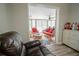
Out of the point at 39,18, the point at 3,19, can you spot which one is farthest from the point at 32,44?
the point at 3,19

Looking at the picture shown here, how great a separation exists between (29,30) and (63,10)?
81 cm

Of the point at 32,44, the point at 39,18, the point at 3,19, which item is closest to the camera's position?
the point at 3,19

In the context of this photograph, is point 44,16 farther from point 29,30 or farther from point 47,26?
point 29,30

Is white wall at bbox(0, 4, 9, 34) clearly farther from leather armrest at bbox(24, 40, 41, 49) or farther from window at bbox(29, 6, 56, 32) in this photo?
leather armrest at bbox(24, 40, 41, 49)

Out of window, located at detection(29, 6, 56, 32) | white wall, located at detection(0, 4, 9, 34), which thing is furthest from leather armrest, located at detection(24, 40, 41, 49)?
white wall, located at detection(0, 4, 9, 34)

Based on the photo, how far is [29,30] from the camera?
1641 millimetres

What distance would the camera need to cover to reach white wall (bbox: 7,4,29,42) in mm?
1328

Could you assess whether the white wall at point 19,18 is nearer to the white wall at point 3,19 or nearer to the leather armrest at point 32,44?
the white wall at point 3,19

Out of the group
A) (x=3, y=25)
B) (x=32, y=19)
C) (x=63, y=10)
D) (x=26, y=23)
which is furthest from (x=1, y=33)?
(x=63, y=10)

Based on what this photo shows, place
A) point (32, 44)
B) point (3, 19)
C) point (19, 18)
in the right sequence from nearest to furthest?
point (3, 19) → point (19, 18) → point (32, 44)

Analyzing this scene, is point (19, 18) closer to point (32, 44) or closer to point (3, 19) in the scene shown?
point (3, 19)

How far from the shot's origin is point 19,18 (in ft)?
4.75

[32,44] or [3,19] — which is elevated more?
[3,19]

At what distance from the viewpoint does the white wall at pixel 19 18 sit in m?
1.33
